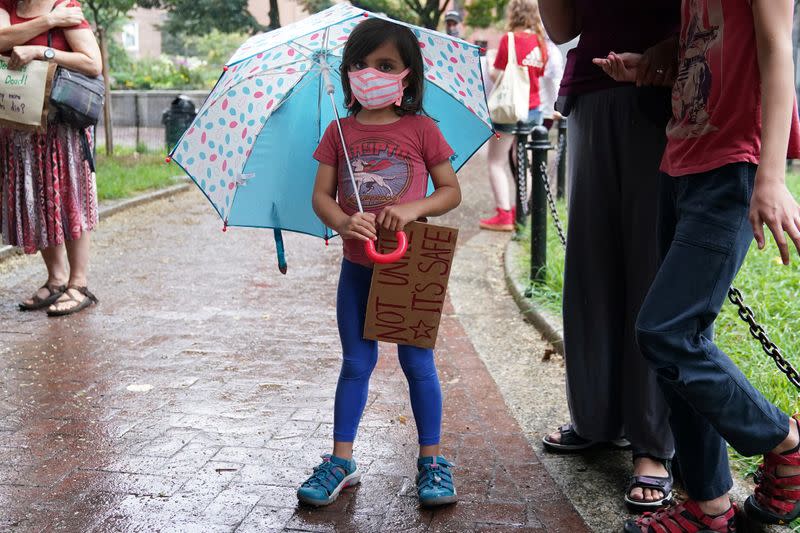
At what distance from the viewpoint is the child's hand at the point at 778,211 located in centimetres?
245

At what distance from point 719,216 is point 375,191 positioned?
114cm

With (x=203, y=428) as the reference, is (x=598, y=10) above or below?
above

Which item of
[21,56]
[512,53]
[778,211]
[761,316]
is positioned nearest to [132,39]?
[512,53]

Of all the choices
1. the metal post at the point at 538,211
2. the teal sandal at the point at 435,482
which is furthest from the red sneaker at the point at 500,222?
the teal sandal at the point at 435,482

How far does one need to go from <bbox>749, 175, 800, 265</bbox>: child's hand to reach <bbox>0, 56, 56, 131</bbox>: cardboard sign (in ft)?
14.1

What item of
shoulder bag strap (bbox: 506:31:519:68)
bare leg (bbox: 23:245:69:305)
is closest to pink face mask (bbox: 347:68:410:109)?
bare leg (bbox: 23:245:69:305)

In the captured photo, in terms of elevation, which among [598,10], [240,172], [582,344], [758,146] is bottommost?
[582,344]

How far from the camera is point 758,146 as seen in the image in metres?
2.62

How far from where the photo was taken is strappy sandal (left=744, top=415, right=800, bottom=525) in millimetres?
2924

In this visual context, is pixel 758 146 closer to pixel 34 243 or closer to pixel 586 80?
pixel 586 80

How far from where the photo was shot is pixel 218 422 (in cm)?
414

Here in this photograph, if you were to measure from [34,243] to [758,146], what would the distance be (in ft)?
15.2

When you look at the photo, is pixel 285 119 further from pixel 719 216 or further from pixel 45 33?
pixel 45 33

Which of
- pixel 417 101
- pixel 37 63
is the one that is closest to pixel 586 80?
pixel 417 101
